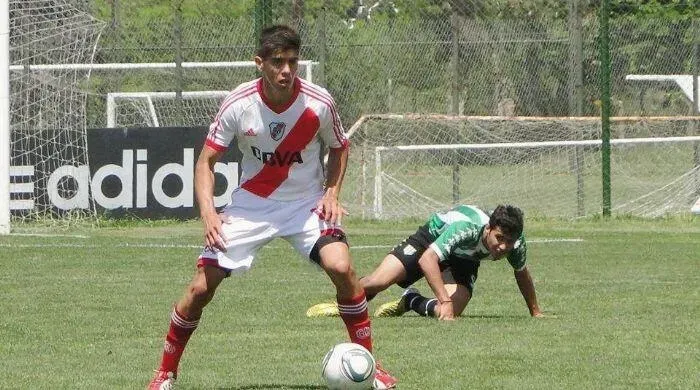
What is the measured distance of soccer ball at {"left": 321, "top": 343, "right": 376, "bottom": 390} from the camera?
6.89 m

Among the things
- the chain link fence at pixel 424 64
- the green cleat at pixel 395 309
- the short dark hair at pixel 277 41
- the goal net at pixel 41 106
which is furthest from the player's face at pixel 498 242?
the chain link fence at pixel 424 64

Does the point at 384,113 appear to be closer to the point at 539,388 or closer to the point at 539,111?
the point at 539,111

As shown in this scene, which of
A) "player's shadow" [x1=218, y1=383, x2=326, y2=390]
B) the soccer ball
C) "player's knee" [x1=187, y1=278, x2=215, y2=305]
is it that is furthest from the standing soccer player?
"player's shadow" [x1=218, y1=383, x2=326, y2=390]

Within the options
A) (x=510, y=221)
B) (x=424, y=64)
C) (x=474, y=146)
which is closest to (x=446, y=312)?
(x=510, y=221)

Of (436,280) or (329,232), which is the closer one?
(329,232)

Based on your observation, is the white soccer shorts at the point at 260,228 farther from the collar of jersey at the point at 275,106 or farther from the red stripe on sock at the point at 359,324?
the collar of jersey at the point at 275,106

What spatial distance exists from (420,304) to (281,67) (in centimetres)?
371

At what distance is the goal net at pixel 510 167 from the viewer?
19.5 metres

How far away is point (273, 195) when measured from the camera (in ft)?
23.7

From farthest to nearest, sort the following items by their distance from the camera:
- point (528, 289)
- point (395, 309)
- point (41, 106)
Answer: point (41, 106), point (395, 309), point (528, 289)

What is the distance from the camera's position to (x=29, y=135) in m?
17.2

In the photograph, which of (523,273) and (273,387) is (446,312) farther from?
(273,387)

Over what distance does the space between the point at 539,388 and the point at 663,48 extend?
15950 millimetres

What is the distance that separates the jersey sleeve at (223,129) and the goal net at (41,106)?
408 inches
